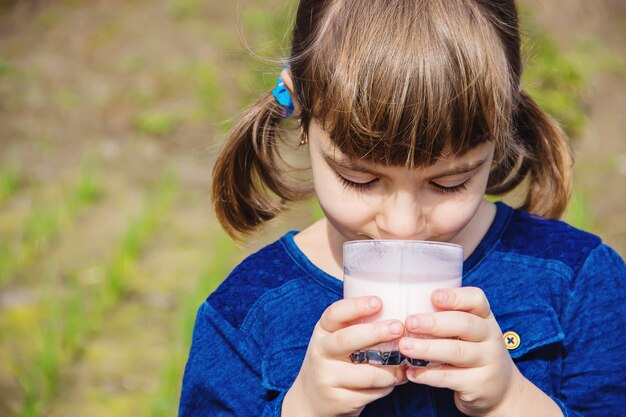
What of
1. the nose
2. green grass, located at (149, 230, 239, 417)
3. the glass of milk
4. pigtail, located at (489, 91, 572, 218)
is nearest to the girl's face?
the nose

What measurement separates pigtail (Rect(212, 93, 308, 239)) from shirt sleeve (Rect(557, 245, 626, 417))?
2.30 feet

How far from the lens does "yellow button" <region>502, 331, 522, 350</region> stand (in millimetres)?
1474

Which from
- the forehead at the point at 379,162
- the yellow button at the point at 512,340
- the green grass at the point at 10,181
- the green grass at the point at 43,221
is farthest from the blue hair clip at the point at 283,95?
the green grass at the point at 10,181

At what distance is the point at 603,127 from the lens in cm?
499

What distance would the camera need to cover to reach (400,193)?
131 cm

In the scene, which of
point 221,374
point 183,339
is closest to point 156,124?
point 183,339

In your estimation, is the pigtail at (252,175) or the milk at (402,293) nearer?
the milk at (402,293)

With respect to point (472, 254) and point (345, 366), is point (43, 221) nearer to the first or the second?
point (472, 254)

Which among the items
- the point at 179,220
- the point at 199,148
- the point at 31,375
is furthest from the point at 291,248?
the point at 199,148

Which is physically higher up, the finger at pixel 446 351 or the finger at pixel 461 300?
the finger at pixel 461 300

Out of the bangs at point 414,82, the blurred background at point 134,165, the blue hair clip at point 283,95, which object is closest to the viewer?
the bangs at point 414,82

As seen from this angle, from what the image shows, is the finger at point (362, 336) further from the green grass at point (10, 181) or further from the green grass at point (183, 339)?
the green grass at point (10, 181)

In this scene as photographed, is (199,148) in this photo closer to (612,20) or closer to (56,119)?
(56,119)

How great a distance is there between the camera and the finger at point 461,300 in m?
1.17
